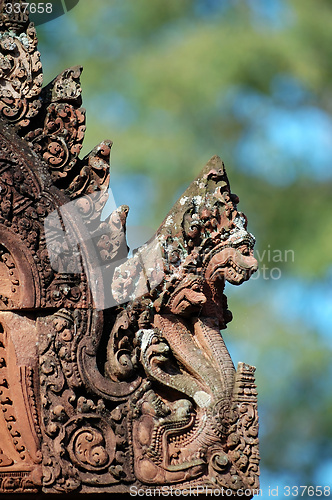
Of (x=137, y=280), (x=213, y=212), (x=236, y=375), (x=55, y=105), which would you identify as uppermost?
(x=55, y=105)

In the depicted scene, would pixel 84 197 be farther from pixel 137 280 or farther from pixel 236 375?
pixel 236 375

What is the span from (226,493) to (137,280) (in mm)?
1320

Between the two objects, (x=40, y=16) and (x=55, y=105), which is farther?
(x=40, y=16)

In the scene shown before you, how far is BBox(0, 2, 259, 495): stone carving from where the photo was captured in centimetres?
588

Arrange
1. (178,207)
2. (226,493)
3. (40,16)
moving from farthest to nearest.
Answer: (40,16), (178,207), (226,493)

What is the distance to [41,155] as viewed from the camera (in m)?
6.29

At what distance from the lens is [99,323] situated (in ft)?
20.0

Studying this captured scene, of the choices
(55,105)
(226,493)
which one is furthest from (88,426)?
(55,105)

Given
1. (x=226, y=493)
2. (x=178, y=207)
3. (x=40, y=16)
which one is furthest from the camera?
(x=40, y=16)

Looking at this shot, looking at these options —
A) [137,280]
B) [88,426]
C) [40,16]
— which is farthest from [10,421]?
[40,16]

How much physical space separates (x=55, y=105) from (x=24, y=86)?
22 cm

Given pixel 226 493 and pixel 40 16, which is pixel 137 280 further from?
pixel 40 16

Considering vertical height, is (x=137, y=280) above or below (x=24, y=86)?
below

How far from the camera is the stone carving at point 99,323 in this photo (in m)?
5.88
